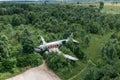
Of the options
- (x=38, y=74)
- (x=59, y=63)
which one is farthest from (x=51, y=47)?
(x=38, y=74)

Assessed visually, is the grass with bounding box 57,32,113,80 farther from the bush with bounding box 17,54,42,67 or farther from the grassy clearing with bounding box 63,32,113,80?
the bush with bounding box 17,54,42,67

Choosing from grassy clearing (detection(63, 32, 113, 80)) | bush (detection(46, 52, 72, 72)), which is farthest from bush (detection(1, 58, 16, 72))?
grassy clearing (detection(63, 32, 113, 80))

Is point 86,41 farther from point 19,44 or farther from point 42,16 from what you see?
point 42,16

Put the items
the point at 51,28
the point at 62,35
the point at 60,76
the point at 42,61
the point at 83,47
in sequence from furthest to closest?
the point at 51,28, the point at 62,35, the point at 83,47, the point at 42,61, the point at 60,76

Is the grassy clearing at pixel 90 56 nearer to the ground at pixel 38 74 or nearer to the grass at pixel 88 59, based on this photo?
the grass at pixel 88 59

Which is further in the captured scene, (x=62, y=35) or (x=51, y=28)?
(x=51, y=28)

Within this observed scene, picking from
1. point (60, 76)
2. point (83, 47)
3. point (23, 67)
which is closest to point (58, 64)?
point (60, 76)
